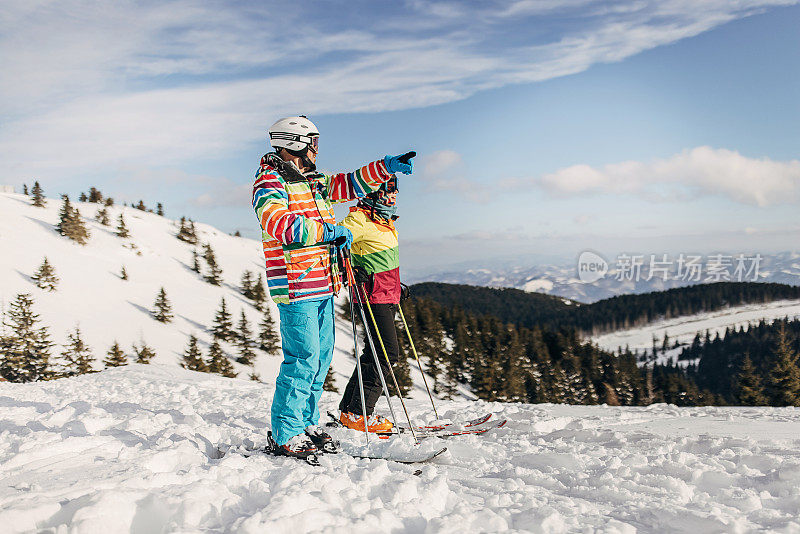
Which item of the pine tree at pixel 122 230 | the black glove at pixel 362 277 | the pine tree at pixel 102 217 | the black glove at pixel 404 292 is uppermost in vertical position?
the pine tree at pixel 102 217

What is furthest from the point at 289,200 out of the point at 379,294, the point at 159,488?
the point at 159,488

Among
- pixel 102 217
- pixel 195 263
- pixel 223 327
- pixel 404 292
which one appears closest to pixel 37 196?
pixel 102 217

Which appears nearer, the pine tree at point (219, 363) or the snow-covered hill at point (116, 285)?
the pine tree at point (219, 363)

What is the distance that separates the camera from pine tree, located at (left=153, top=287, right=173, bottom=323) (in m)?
42.0

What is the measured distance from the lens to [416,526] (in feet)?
8.83

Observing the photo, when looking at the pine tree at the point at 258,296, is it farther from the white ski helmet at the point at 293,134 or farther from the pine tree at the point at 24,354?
the white ski helmet at the point at 293,134

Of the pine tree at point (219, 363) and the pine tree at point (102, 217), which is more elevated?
the pine tree at point (102, 217)

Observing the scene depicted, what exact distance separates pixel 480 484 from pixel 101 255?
179 ft

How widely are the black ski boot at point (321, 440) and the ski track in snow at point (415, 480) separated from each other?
0.72 ft

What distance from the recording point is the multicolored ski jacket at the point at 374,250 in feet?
18.8

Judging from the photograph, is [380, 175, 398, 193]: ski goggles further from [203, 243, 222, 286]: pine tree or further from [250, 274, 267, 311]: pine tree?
[203, 243, 222, 286]: pine tree

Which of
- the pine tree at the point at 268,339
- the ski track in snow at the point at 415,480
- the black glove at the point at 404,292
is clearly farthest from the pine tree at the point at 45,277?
the black glove at the point at 404,292

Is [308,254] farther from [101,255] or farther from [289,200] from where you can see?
[101,255]

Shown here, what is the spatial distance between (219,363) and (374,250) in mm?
35607
